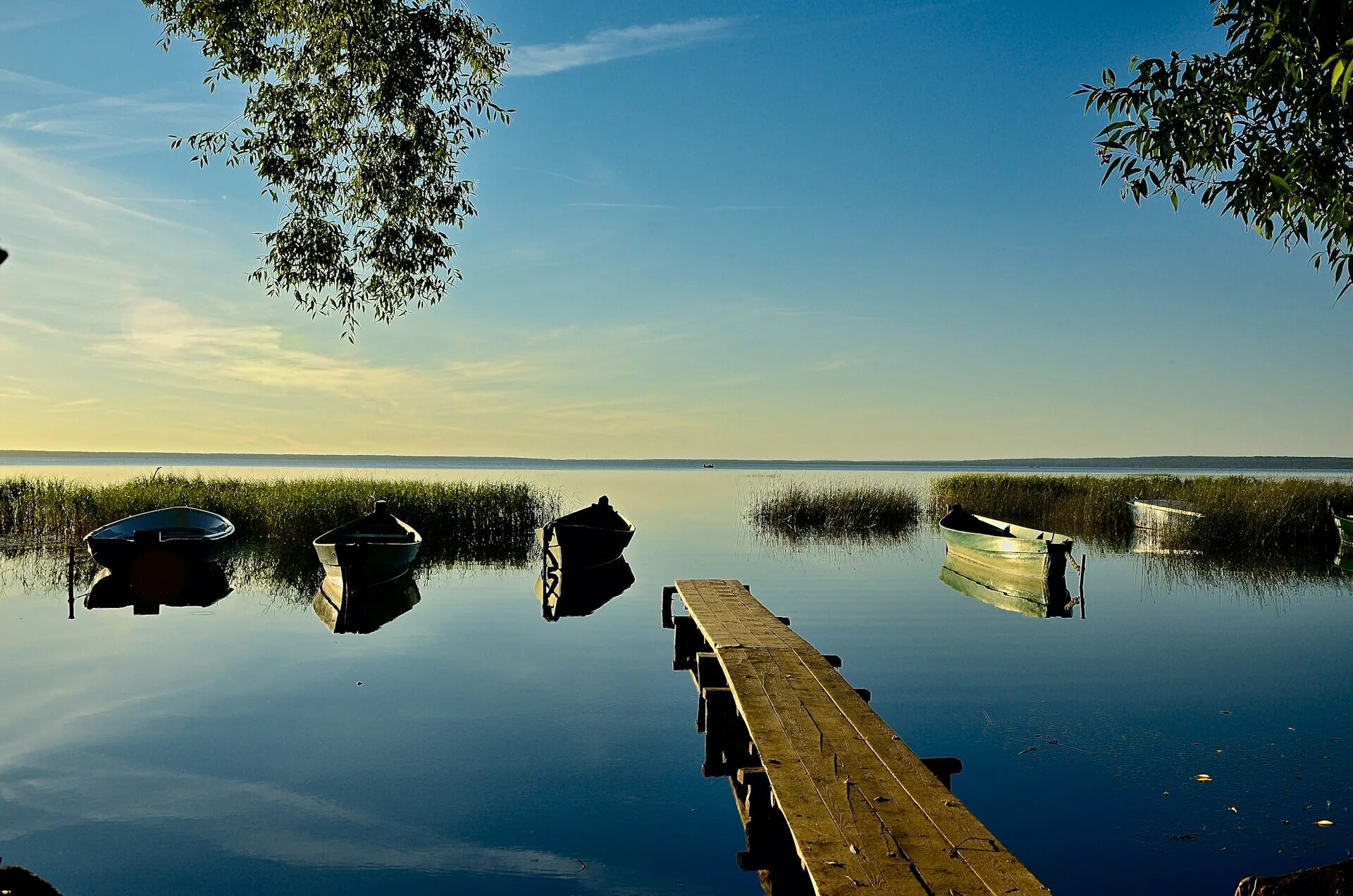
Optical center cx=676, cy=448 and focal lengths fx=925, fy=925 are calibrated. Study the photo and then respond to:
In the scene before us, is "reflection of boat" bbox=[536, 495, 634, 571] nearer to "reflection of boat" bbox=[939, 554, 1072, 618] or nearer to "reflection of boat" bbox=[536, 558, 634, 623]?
"reflection of boat" bbox=[536, 558, 634, 623]

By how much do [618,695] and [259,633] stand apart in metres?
6.58

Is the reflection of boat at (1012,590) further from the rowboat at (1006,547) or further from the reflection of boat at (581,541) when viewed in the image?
the reflection of boat at (581,541)

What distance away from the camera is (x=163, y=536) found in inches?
789

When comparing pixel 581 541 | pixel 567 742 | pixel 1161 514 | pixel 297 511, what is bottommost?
pixel 567 742

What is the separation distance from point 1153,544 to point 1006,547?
1178 cm

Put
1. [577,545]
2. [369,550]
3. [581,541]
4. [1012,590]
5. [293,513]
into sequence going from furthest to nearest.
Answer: [293,513] → [581,541] → [577,545] → [1012,590] → [369,550]

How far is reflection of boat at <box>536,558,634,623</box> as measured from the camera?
54.9 feet

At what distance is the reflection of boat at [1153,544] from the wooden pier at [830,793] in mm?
20567

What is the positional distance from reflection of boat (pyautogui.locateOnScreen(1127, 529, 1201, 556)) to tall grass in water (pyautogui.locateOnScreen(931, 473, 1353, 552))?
39cm

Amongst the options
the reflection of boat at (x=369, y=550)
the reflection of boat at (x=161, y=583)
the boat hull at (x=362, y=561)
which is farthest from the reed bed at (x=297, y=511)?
the boat hull at (x=362, y=561)

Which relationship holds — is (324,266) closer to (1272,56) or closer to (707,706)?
(707,706)

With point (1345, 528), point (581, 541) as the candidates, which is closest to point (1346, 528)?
point (1345, 528)

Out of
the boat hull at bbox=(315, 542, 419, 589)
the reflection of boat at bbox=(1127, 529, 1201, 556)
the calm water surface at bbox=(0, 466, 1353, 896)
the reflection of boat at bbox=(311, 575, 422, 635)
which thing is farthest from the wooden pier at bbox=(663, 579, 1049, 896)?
the reflection of boat at bbox=(1127, 529, 1201, 556)

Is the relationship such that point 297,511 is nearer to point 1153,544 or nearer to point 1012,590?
point 1012,590
